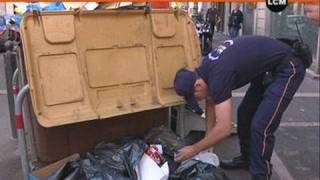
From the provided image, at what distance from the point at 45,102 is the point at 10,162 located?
1500 mm

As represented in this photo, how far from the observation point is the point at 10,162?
4418 mm

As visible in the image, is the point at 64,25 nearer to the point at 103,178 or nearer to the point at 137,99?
the point at 137,99

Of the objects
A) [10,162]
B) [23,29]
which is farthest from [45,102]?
[10,162]

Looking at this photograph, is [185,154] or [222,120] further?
[185,154]

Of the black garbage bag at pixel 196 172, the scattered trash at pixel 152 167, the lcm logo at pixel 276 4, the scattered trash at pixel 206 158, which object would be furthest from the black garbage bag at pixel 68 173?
the lcm logo at pixel 276 4

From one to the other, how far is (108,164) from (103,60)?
2.38 feet

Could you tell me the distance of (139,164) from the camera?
325cm

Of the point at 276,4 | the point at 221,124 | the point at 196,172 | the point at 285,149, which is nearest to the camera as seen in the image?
the point at 276,4

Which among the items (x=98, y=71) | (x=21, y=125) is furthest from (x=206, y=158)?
(x=21, y=125)

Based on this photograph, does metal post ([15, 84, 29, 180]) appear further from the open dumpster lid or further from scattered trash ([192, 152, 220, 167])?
scattered trash ([192, 152, 220, 167])

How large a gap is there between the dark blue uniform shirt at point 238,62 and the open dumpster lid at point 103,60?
0.47 metres

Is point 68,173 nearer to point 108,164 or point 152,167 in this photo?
point 108,164

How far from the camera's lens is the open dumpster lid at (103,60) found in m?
3.19

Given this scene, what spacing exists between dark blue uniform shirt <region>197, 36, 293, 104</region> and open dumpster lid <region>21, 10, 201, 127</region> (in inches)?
18.5
